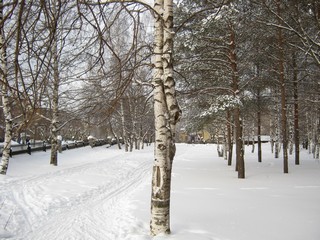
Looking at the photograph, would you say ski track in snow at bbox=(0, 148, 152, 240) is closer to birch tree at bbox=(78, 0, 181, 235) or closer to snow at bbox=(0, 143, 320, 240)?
snow at bbox=(0, 143, 320, 240)

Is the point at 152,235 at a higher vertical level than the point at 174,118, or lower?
lower

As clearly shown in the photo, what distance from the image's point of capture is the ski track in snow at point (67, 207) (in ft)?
18.9

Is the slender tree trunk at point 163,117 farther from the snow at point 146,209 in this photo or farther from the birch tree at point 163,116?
the snow at point 146,209

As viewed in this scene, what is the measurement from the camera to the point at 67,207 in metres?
7.82

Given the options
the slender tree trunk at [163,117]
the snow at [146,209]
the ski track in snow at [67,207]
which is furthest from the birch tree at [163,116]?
the ski track in snow at [67,207]

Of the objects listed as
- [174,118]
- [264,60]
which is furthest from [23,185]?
[264,60]

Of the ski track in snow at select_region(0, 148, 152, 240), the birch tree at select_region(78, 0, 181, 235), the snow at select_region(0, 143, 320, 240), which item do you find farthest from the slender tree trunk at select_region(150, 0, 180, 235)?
the ski track in snow at select_region(0, 148, 152, 240)

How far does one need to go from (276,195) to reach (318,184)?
332 cm

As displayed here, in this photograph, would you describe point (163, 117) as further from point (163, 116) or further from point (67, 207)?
point (67, 207)

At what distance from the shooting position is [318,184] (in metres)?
11.4

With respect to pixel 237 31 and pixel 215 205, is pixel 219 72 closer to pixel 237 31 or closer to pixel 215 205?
pixel 237 31

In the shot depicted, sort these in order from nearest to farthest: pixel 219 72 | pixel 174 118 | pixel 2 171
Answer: pixel 174 118, pixel 2 171, pixel 219 72

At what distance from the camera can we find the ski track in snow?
5758 mm

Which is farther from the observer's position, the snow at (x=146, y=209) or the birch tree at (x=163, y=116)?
the snow at (x=146, y=209)
